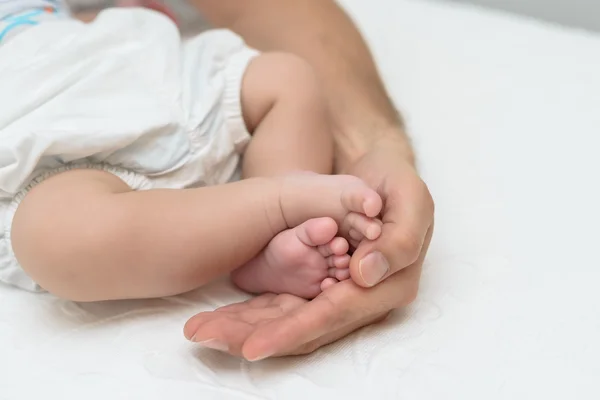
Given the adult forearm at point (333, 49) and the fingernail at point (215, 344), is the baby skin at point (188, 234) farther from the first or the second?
the adult forearm at point (333, 49)

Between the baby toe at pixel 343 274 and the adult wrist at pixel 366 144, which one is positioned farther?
the adult wrist at pixel 366 144

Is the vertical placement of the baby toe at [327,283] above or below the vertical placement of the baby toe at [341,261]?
below

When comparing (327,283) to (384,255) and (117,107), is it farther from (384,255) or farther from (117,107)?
(117,107)

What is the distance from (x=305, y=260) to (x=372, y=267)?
59 millimetres

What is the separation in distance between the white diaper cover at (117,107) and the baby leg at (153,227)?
0.04 m

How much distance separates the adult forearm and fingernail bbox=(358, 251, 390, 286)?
0.79ft

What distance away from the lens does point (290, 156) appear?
681 millimetres

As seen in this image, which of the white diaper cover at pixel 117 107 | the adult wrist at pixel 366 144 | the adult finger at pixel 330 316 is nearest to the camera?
the adult finger at pixel 330 316

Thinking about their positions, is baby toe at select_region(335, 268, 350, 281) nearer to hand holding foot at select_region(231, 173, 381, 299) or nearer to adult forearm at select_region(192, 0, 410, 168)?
hand holding foot at select_region(231, 173, 381, 299)

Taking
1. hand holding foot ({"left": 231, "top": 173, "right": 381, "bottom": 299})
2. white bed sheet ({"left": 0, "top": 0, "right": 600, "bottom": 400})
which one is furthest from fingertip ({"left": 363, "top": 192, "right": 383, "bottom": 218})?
white bed sheet ({"left": 0, "top": 0, "right": 600, "bottom": 400})

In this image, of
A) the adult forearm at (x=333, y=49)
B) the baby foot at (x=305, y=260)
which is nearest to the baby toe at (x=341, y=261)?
the baby foot at (x=305, y=260)

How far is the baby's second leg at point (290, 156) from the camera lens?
1.89 feet

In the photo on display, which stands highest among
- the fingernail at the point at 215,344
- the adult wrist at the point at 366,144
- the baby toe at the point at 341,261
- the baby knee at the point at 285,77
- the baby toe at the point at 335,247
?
the baby knee at the point at 285,77

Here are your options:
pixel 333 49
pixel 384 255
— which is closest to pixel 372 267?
pixel 384 255
